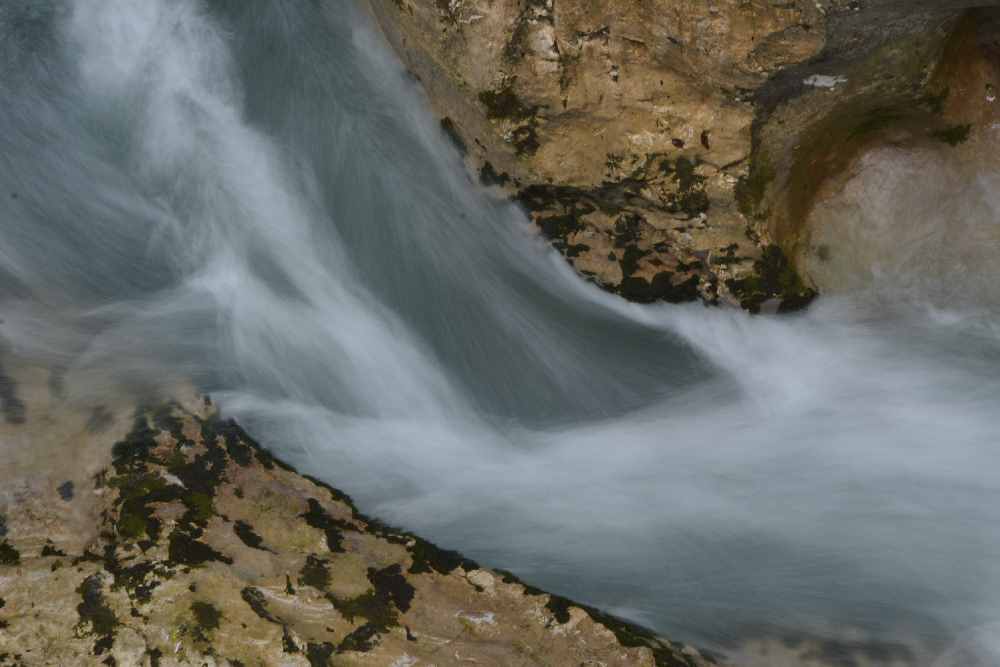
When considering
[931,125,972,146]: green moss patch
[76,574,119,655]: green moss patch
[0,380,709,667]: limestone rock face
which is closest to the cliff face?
[931,125,972,146]: green moss patch

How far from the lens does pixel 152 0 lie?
5.32m

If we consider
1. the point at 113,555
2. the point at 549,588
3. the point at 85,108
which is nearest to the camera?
the point at 113,555

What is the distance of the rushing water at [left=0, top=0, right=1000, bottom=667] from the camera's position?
4602 millimetres

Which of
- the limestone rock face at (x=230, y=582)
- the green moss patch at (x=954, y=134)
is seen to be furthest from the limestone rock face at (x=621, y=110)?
the limestone rock face at (x=230, y=582)

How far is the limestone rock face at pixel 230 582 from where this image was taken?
3.51 meters

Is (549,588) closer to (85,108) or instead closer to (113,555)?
(113,555)

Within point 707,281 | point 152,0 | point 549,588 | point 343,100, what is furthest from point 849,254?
point 152,0

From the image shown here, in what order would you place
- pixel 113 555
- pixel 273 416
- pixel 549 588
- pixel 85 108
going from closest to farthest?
pixel 113 555 < pixel 549 588 < pixel 273 416 < pixel 85 108

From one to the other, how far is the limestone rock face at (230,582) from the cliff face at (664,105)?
2.20m

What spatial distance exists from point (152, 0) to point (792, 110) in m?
4.18

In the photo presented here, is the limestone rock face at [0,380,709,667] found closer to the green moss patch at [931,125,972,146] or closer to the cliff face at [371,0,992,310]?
the cliff face at [371,0,992,310]

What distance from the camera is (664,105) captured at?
4.36 m

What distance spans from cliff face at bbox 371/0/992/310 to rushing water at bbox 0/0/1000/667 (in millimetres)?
306

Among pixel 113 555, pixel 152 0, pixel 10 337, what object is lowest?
pixel 113 555
